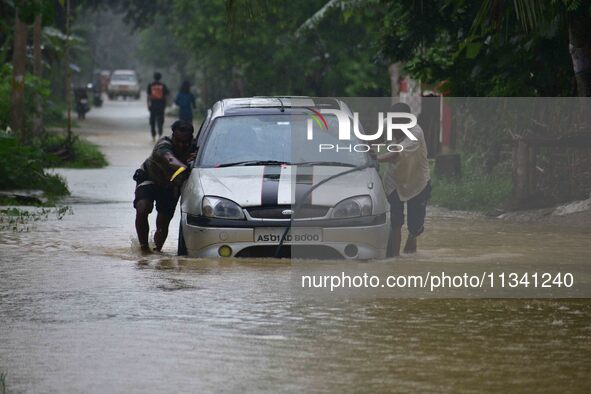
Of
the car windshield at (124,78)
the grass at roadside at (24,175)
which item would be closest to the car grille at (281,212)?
the grass at roadside at (24,175)

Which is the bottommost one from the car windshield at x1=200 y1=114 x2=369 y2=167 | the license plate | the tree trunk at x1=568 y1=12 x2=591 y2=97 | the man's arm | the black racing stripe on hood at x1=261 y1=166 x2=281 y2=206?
the license plate

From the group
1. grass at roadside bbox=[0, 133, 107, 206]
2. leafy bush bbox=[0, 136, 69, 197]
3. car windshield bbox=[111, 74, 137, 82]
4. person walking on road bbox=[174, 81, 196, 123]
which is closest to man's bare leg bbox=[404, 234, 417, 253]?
grass at roadside bbox=[0, 133, 107, 206]

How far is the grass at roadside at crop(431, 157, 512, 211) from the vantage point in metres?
19.5

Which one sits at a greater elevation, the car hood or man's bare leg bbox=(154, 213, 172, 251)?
the car hood

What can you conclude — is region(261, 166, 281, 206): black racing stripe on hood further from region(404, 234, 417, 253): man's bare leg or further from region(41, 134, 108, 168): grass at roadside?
region(41, 134, 108, 168): grass at roadside

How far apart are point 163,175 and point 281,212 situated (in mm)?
1868

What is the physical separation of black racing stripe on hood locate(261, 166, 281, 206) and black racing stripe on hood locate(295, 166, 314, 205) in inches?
6.8

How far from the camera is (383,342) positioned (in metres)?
9.19

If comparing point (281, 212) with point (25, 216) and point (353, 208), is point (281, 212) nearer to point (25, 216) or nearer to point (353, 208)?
point (353, 208)

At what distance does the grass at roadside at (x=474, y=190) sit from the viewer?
19.5m

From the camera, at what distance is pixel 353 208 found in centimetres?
1255

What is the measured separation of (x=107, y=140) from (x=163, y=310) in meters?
31.2

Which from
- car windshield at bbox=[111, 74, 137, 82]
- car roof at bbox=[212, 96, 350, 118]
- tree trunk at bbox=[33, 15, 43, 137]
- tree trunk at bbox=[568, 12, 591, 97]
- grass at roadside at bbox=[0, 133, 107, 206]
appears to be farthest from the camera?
car windshield at bbox=[111, 74, 137, 82]

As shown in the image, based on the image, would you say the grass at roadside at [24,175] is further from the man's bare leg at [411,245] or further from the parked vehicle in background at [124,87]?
the parked vehicle in background at [124,87]
